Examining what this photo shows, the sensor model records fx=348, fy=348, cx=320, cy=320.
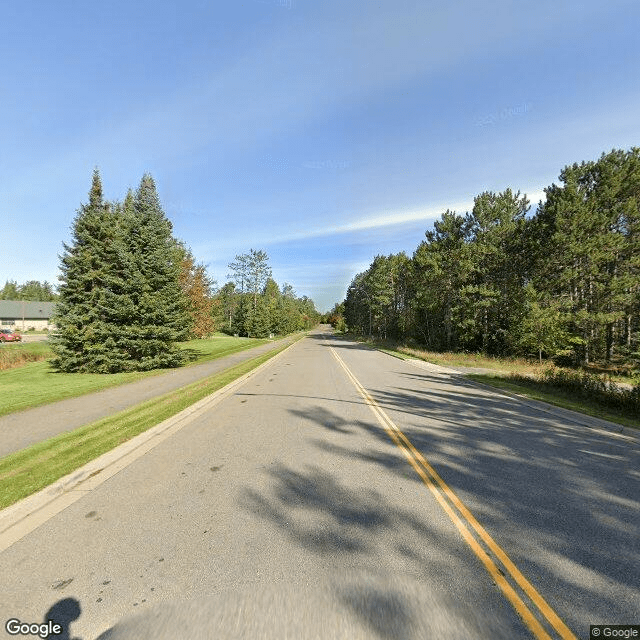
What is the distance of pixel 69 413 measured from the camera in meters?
10.1

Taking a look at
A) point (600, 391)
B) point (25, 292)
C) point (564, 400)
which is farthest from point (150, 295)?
point (25, 292)

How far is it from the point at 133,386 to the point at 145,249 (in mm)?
9196

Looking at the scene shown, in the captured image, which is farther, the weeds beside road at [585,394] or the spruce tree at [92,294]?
the spruce tree at [92,294]

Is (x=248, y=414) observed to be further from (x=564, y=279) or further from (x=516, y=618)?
(x=564, y=279)

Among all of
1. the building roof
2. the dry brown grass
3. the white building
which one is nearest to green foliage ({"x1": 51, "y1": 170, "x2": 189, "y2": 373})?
the dry brown grass

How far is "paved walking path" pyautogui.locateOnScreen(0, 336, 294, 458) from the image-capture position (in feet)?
26.2

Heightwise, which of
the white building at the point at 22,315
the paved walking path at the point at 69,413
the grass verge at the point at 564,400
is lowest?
the paved walking path at the point at 69,413

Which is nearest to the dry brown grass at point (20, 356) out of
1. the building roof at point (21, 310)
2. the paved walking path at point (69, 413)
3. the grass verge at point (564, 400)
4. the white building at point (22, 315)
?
the paved walking path at point (69, 413)

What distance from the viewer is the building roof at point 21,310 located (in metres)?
76.1

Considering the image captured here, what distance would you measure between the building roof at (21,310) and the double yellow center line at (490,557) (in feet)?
300

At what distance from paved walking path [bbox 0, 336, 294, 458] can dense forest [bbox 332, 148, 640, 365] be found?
1003 inches

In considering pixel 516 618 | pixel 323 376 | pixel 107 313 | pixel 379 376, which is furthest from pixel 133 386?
pixel 516 618

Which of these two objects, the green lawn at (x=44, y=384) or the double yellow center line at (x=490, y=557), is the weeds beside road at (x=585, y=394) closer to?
the double yellow center line at (x=490, y=557)

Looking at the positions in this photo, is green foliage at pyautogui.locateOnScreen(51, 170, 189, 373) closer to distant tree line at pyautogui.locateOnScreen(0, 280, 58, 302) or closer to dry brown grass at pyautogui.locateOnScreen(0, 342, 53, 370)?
dry brown grass at pyautogui.locateOnScreen(0, 342, 53, 370)
